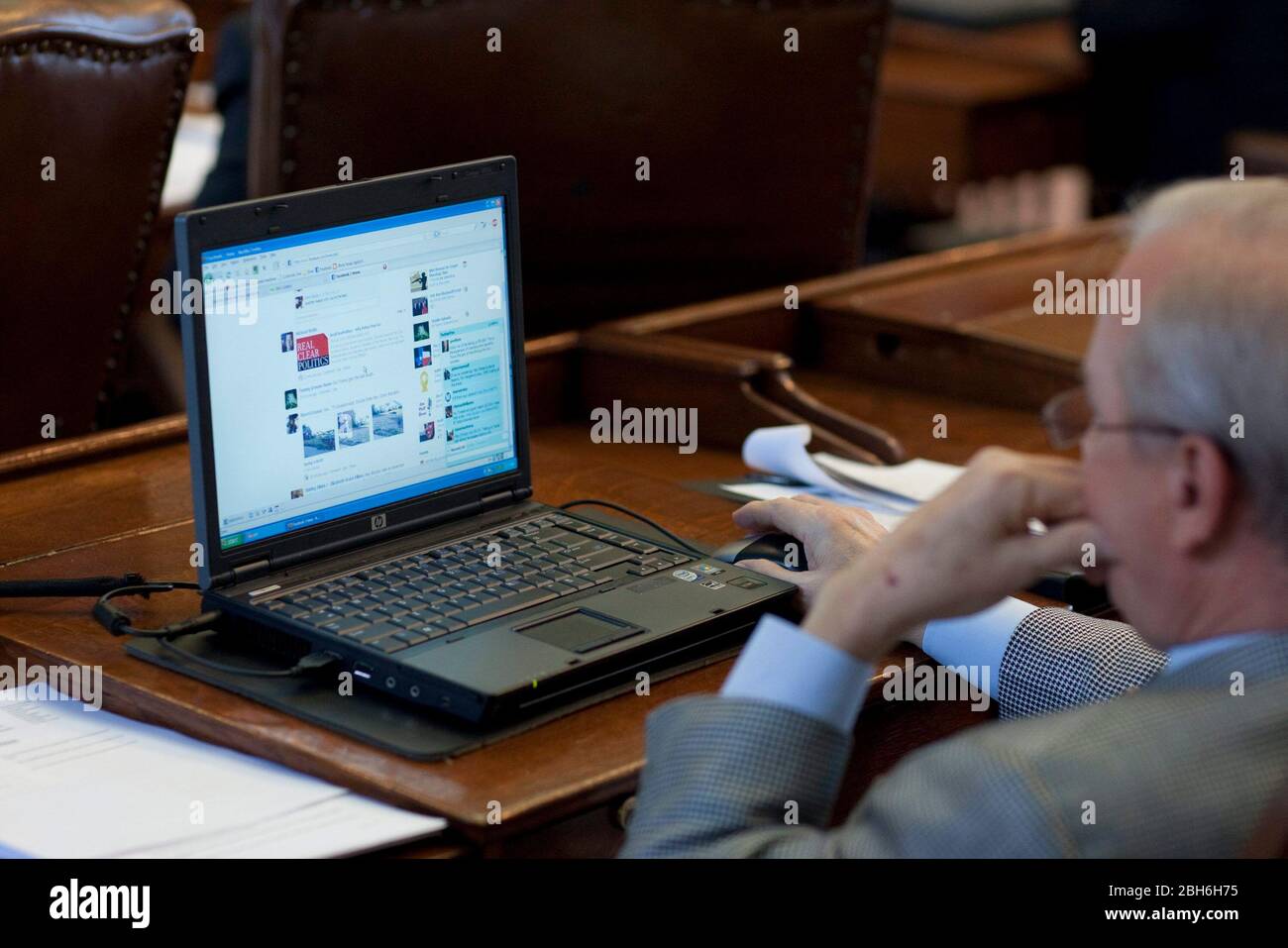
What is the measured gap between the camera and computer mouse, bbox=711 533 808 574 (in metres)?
1.51

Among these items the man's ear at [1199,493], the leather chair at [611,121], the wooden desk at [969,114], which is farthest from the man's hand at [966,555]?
the wooden desk at [969,114]

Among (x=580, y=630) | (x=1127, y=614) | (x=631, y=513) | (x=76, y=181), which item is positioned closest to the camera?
(x=1127, y=614)

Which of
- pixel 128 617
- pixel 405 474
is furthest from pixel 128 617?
pixel 405 474

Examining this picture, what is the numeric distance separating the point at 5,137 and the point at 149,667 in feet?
2.58

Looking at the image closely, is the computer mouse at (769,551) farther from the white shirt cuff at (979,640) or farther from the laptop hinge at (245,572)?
the laptop hinge at (245,572)

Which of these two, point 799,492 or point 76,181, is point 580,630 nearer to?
point 799,492

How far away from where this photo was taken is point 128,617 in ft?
4.60

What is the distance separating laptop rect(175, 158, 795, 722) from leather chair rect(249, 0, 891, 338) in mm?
590

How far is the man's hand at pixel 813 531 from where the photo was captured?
4.77ft

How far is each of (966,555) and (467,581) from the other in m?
0.42

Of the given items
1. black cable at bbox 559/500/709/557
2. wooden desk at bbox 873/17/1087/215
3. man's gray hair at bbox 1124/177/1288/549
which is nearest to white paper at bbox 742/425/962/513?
black cable at bbox 559/500/709/557

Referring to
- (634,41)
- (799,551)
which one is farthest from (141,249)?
(799,551)

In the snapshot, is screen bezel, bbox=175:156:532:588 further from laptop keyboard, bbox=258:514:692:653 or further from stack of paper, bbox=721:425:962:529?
stack of paper, bbox=721:425:962:529

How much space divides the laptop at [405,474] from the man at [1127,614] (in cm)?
21
